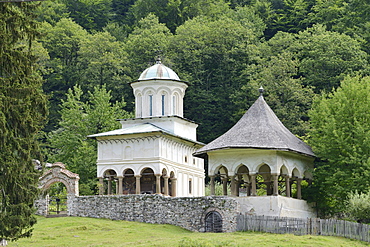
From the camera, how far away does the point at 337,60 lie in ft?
234

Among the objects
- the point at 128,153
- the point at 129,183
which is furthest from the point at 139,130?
the point at 129,183

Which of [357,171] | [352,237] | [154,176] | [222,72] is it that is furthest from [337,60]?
[352,237]

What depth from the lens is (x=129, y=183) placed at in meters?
53.1

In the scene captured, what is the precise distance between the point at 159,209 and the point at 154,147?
9359 mm

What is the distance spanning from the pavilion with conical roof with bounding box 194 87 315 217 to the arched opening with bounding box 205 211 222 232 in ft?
5.44

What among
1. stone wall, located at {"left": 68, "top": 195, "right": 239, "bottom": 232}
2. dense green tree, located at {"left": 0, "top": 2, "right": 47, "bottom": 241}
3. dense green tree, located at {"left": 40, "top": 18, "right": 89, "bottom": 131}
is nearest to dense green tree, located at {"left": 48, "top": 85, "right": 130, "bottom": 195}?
stone wall, located at {"left": 68, "top": 195, "right": 239, "bottom": 232}

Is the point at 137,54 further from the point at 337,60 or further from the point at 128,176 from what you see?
the point at 128,176

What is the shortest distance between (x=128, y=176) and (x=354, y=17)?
1542 inches

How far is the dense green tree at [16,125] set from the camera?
29438 millimetres

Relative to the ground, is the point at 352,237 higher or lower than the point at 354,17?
lower

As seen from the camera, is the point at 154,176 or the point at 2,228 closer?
the point at 2,228

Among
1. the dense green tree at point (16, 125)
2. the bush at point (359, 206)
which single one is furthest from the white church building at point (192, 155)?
the dense green tree at point (16, 125)

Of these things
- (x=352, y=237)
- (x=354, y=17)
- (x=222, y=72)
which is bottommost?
(x=352, y=237)

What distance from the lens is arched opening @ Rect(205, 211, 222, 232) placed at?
3922 cm
